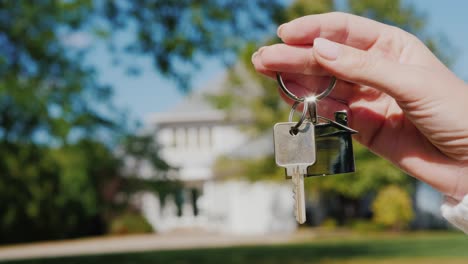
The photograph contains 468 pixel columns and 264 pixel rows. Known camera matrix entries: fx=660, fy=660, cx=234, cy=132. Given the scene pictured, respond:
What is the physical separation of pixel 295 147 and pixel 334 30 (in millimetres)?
317

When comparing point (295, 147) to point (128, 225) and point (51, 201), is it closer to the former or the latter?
point (51, 201)

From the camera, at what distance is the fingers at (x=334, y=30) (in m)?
1.62

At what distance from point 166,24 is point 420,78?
12.0 m

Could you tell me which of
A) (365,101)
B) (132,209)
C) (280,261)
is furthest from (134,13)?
(132,209)

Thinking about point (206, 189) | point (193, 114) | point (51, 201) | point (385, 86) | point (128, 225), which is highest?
point (193, 114)

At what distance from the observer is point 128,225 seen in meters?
40.6

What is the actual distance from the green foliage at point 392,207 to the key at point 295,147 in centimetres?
3265

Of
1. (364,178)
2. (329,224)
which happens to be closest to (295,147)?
(364,178)

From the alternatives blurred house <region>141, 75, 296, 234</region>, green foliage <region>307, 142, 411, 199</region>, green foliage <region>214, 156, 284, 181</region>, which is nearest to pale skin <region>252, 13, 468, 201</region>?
green foliage <region>307, 142, 411, 199</region>

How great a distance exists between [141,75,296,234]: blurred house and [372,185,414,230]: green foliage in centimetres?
633

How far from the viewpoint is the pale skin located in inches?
61.7

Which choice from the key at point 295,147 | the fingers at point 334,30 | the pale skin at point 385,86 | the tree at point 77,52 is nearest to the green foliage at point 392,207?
the tree at point 77,52

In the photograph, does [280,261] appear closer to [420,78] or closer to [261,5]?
[261,5]

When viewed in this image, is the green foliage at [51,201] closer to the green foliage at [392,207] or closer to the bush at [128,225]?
the bush at [128,225]
